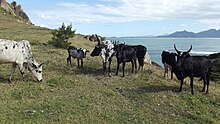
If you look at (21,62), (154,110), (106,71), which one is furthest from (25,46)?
(154,110)

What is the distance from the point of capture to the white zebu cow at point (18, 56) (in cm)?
1347

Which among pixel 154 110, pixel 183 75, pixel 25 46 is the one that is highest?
pixel 25 46

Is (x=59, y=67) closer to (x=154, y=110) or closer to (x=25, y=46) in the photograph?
(x=25, y=46)

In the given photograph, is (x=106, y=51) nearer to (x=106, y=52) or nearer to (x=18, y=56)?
(x=106, y=52)

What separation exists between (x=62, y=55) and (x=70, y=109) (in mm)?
10457

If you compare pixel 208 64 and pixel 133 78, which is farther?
pixel 133 78

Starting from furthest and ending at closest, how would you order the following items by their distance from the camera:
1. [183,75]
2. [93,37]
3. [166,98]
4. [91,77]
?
[93,37] < [91,77] < [183,75] < [166,98]

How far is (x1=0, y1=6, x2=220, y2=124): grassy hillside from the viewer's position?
442 inches

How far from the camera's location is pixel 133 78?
53.6ft

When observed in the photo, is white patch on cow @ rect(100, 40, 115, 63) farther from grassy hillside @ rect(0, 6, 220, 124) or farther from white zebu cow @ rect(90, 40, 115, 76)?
grassy hillside @ rect(0, 6, 220, 124)

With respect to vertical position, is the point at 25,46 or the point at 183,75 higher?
the point at 25,46

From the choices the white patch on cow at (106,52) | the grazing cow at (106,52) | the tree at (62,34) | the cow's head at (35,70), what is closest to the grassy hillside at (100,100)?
the cow's head at (35,70)

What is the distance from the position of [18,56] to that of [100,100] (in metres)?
4.02

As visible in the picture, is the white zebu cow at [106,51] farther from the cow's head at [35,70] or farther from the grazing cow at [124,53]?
the cow's head at [35,70]
